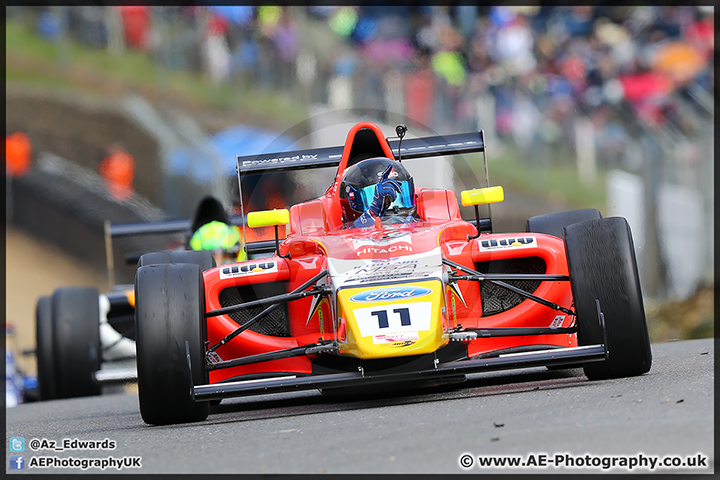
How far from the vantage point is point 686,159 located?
1452cm

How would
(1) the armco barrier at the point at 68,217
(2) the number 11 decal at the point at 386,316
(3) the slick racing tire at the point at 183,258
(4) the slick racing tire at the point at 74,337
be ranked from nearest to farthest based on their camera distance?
(2) the number 11 decal at the point at 386,316, (3) the slick racing tire at the point at 183,258, (4) the slick racing tire at the point at 74,337, (1) the armco barrier at the point at 68,217

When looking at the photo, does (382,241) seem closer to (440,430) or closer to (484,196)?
(484,196)

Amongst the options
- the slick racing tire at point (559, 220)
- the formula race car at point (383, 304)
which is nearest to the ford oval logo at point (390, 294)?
the formula race car at point (383, 304)

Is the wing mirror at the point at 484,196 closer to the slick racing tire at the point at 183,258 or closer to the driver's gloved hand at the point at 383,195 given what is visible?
the driver's gloved hand at the point at 383,195

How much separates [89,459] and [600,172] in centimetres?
1316

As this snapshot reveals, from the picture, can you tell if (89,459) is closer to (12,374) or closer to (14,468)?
(14,468)

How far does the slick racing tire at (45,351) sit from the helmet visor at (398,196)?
4384 mm

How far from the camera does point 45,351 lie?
386 inches

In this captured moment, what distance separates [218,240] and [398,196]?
4040mm

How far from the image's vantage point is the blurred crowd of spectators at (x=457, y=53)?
56.7 ft

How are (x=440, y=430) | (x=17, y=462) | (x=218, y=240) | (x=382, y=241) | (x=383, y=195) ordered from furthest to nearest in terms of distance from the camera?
(x=218, y=240) < (x=383, y=195) < (x=382, y=241) < (x=17, y=462) < (x=440, y=430)

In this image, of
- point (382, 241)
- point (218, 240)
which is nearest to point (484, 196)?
point (382, 241)

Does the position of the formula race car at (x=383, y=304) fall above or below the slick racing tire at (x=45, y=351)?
above

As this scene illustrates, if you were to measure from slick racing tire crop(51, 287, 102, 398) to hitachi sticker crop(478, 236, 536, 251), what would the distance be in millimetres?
4748
